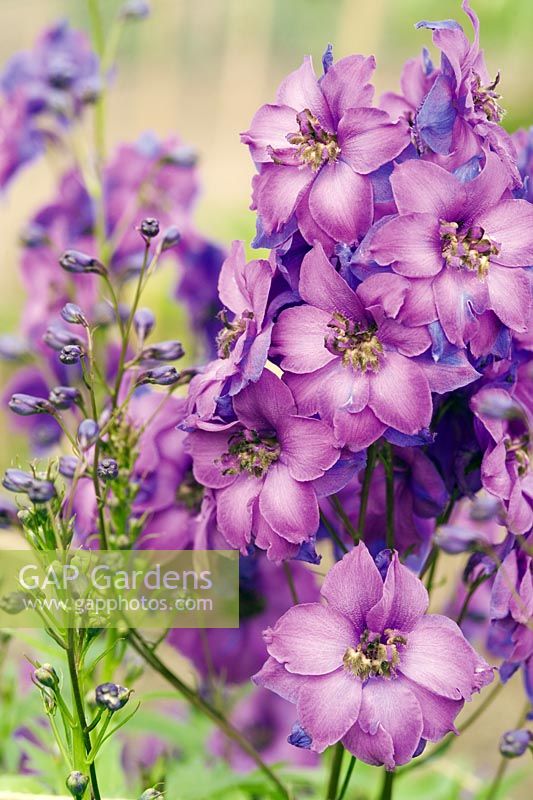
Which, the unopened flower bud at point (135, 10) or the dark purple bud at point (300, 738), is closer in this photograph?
the dark purple bud at point (300, 738)

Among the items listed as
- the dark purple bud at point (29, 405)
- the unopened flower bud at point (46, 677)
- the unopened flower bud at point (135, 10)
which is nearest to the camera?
the unopened flower bud at point (46, 677)

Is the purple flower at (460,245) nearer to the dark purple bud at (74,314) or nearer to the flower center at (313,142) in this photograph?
the flower center at (313,142)

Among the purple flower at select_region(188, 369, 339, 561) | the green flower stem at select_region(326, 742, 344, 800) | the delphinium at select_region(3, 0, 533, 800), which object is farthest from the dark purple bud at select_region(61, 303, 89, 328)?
the green flower stem at select_region(326, 742, 344, 800)

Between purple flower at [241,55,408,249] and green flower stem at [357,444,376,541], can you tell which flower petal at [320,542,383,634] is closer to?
green flower stem at [357,444,376,541]

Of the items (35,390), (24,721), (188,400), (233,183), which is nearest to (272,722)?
(24,721)

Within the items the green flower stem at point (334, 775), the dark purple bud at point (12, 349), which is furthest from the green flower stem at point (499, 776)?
the dark purple bud at point (12, 349)

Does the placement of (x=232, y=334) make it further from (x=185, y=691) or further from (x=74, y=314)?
(x=185, y=691)

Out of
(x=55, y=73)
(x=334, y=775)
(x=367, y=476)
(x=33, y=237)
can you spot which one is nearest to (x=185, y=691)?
(x=334, y=775)
